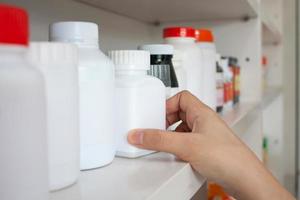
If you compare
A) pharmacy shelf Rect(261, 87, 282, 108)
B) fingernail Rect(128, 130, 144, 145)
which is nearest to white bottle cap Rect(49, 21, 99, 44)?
fingernail Rect(128, 130, 144, 145)

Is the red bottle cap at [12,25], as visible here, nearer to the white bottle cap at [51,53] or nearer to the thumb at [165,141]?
the white bottle cap at [51,53]

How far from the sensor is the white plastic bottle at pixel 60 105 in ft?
1.02

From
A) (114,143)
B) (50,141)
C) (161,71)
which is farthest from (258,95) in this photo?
(50,141)

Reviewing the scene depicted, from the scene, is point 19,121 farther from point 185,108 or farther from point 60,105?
point 185,108

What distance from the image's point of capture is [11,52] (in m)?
0.24

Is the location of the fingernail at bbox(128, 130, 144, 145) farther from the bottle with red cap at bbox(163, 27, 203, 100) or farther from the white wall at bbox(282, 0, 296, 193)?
the white wall at bbox(282, 0, 296, 193)

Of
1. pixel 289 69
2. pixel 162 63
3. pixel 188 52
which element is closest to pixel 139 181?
pixel 162 63

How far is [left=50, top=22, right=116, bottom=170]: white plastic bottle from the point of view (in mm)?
381

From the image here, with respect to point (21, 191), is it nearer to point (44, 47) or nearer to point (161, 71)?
point (44, 47)

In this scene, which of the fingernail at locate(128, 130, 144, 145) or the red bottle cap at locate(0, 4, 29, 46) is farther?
the fingernail at locate(128, 130, 144, 145)

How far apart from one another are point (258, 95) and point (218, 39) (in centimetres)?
22

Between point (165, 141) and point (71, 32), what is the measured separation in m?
0.15

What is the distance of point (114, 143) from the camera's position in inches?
17.1

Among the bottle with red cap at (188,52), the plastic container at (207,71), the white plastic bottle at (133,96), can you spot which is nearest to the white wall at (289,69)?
the plastic container at (207,71)
